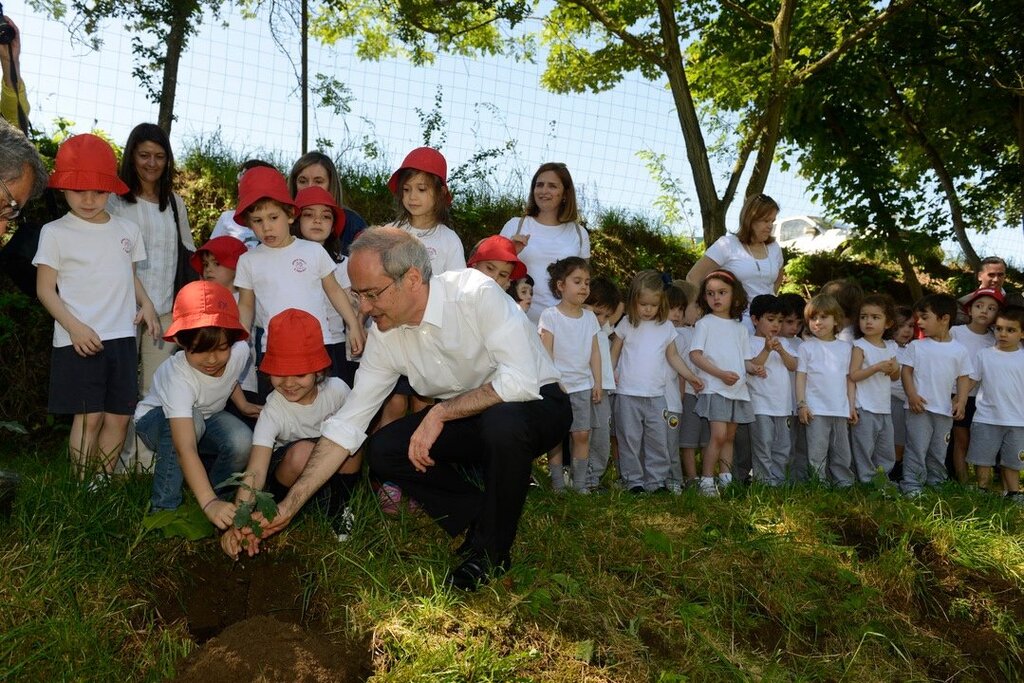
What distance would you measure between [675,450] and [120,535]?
3409 millimetres

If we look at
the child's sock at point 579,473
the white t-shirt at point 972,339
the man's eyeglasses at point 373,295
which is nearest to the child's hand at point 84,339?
the man's eyeglasses at point 373,295

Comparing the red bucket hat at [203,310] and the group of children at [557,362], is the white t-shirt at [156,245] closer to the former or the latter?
the group of children at [557,362]

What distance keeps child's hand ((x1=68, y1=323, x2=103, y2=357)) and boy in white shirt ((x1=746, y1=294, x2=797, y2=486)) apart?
3.94 m

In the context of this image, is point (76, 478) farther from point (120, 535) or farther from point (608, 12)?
point (608, 12)

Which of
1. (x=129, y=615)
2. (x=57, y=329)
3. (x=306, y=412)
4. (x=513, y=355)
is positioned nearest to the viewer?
(x=129, y=615)

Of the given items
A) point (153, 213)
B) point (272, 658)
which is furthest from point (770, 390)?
point (153, 213)

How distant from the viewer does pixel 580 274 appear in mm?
5238

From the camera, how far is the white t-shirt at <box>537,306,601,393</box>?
5258mm

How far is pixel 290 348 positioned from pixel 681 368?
276 cm

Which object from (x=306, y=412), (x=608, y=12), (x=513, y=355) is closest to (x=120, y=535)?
(x=306, y=412)

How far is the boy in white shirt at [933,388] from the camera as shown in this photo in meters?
6.34

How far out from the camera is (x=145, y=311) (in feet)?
15.0

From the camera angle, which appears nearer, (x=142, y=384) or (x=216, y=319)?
(x=216, y=319)

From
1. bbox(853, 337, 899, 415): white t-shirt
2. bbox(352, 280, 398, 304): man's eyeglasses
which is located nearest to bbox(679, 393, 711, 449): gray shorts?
bbox(853, 337, 899, 415): white t-shirt
